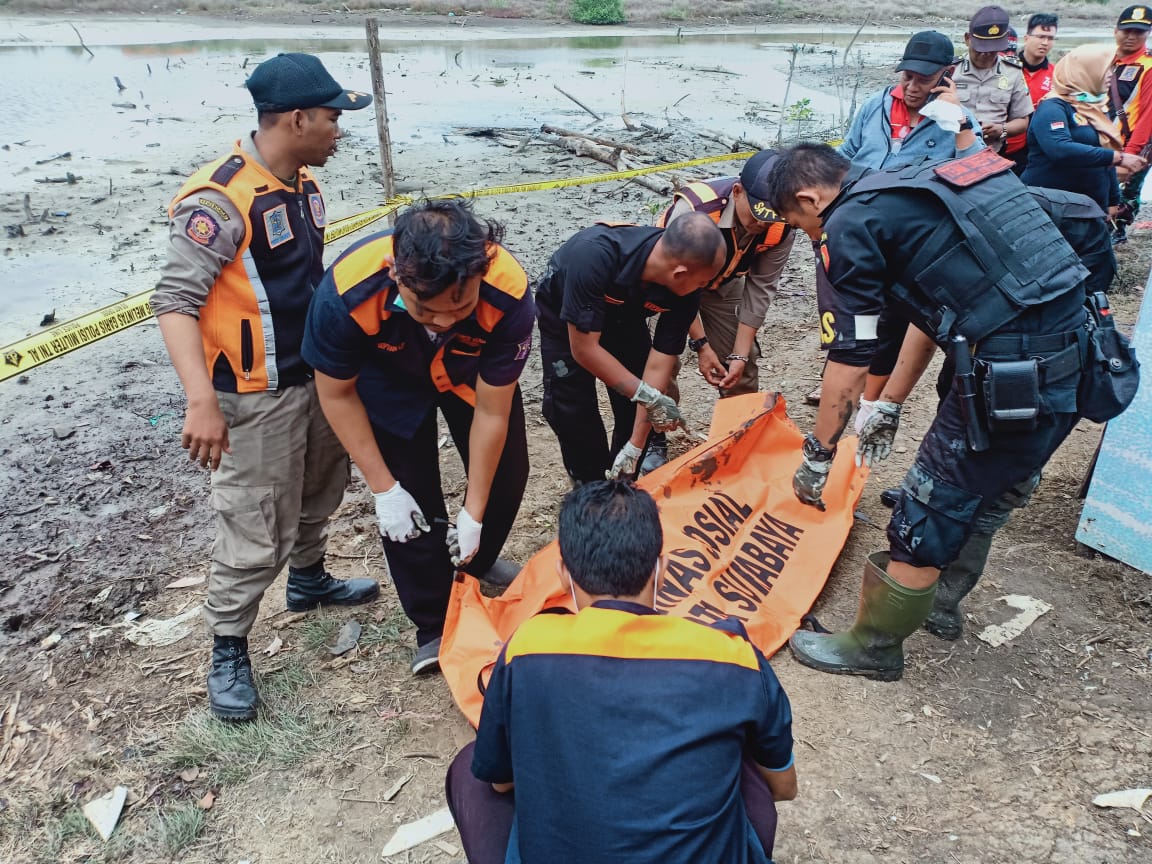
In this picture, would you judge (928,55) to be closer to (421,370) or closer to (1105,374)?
(1105,374)

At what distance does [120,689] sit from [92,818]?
1.67 feet

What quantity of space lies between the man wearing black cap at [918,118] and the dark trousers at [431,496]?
2.52 m

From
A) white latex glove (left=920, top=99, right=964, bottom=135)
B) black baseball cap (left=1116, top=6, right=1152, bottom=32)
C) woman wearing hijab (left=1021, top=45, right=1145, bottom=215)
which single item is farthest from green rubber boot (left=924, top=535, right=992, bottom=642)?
black baseball cap (left=1116, top=6, right=1152, bottom=32)

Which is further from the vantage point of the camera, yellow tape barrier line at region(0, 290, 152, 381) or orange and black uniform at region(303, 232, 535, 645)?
yellow tape barrier line at region(0, 290, 152, 381)

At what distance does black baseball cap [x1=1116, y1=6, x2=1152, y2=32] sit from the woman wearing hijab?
1.04 m

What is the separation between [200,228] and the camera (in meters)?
2.10

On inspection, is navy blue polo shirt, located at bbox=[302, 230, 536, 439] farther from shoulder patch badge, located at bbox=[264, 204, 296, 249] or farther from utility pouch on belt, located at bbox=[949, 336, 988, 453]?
utility pouch on belt, located at bbox=[949, 336, 988, 453]

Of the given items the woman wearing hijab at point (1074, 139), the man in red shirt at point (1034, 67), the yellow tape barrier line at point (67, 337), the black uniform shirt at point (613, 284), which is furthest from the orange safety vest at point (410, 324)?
the man in red shirt at point (1034, 67)

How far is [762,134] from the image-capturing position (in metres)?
11.1

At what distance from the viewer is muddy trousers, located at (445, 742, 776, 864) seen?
1542mm

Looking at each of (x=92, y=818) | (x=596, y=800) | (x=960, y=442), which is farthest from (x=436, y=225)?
(x=92, y=818)

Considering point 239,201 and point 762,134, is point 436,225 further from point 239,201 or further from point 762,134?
point 762,134

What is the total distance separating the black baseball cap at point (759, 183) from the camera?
9.68 ft

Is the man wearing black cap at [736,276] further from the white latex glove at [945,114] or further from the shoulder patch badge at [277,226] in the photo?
the shoulder patch badge at [277,226]
